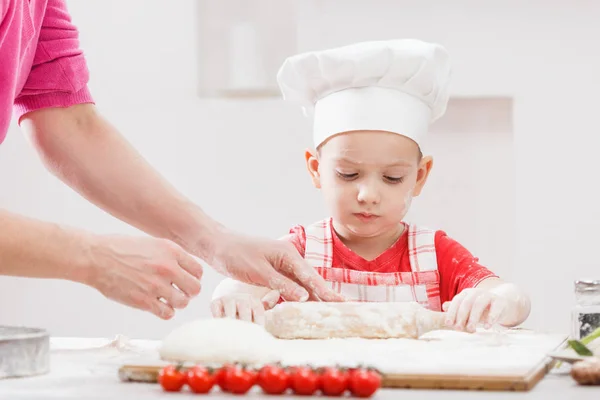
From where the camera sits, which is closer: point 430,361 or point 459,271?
point 430,361

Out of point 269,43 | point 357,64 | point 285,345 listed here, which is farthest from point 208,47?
point 285,345

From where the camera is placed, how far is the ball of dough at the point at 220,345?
0.99m

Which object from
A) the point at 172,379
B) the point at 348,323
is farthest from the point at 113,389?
the point at 348,323

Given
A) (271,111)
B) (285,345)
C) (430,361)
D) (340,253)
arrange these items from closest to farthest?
(430,361), (285,345), (340,253), (271,111)

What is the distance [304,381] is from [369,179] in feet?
3.16

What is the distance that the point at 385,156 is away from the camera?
5.86 feet

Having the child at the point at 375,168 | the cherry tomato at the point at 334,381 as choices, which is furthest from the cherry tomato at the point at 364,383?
the child at the point at 375,168

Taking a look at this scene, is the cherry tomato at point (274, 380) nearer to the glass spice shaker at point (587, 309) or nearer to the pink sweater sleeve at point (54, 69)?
the glass spice shaker at point (587, 309)

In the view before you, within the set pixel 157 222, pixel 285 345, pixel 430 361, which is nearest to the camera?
pixel 430 361

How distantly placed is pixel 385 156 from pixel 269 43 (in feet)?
4.53

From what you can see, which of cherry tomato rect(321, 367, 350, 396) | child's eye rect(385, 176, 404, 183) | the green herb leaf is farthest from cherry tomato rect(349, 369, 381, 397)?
child's eye rect(385, 176, 404, 183)

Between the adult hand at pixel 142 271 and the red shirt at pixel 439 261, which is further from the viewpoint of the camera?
the red shirt at pixel 439 261

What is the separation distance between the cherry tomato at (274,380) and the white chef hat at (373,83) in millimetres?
997

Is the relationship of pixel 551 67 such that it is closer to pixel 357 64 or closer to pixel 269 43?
pixel 269 43
